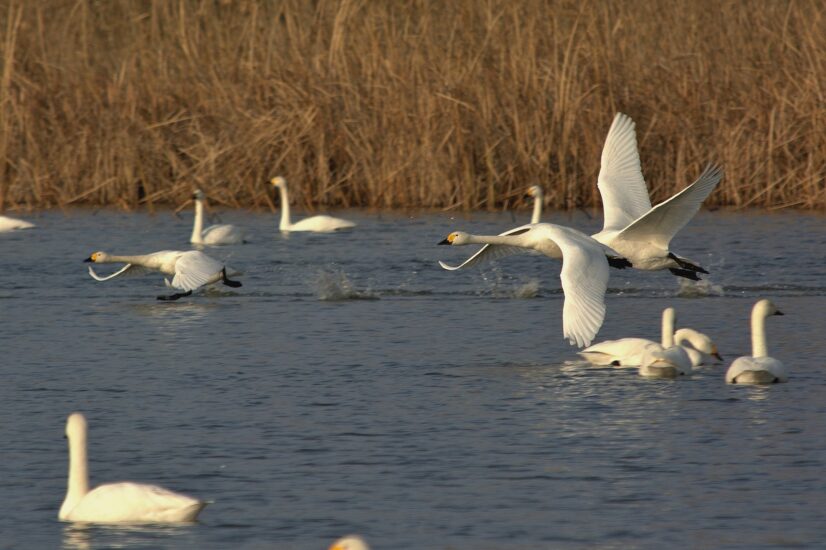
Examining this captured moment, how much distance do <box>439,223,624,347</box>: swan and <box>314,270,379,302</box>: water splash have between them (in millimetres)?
2576

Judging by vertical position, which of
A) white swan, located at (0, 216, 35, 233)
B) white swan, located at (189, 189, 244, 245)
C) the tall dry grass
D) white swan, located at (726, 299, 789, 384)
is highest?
the tall dry grass

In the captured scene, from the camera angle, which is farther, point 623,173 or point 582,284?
point 623,173

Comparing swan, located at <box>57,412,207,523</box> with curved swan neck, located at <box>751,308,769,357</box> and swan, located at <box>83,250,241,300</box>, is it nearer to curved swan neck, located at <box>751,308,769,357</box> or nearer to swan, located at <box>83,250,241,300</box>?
curved swan neck, located at <box>751,308,769,357</box>

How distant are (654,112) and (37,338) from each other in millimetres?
8003

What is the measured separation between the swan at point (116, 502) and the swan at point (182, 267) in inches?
245

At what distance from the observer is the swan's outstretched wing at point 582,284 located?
9039 mm

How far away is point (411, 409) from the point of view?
8.81 m

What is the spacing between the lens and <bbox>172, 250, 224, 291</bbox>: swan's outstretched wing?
12984mm

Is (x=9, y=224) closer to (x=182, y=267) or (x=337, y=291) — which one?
(x=182, y=267)

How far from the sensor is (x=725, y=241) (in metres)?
16.2

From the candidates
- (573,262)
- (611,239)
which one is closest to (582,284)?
(573,262)

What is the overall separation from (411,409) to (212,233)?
7.97 meters

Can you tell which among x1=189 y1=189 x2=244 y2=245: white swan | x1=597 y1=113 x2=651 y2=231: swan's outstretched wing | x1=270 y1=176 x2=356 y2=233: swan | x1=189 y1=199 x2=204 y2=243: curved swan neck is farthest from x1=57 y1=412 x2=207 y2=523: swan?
x1=270 y1=176 x2=356 y2=233: swan

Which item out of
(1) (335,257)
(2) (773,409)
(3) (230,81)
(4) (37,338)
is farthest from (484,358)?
(3) (230,81)
